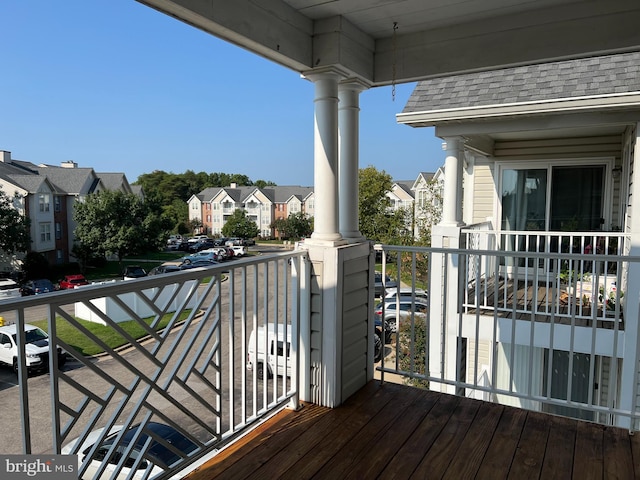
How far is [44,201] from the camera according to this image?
8828mm

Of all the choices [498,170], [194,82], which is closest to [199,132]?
[194,82]

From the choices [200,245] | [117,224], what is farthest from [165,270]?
[200,245]

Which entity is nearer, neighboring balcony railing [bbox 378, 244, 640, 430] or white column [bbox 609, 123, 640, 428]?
neighboring balcony railing [bbox 378, 244, 640, 430]

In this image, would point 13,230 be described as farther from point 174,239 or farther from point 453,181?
point 174,239

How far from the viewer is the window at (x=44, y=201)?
8.54 metres

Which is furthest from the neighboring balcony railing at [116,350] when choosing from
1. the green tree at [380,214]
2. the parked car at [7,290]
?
the green tree at [380,214]

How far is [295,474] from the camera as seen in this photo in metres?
2.01

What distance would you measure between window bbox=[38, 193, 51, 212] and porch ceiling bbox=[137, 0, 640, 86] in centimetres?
792

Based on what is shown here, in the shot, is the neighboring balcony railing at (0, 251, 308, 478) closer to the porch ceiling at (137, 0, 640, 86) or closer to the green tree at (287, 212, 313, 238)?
the porch ceiling at (137, 0, 640, 86)

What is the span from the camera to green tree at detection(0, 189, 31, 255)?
7.59 metres

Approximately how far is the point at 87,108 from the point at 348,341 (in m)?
24.7

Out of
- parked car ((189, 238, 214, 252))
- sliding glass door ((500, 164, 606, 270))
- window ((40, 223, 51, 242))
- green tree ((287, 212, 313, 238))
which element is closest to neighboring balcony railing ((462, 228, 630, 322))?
sliding glass door ((500, 164, 606, 270))

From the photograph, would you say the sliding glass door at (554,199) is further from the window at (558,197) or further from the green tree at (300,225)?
the green tree at (300,225)

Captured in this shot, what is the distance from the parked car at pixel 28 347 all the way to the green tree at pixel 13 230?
7157mm
